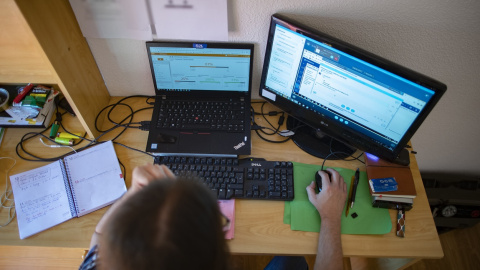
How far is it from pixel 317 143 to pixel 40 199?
0.95m

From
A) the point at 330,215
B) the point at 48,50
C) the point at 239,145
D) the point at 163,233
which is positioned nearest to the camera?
the point at 163,233

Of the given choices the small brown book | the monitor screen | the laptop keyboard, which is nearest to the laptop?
the laptop keyboard

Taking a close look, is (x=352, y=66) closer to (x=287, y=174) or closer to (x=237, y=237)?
(x=287, y=174)

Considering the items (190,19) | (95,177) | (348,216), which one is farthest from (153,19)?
(348,216)

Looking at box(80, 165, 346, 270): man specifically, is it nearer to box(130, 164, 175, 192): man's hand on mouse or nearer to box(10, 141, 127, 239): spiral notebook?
box(130, 164, 175, 192): man's hand on mouse

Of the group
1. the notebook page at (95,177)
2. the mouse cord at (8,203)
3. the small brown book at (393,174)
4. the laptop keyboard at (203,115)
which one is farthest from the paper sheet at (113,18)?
the small brown book at (393,174)

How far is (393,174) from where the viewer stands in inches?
41.2

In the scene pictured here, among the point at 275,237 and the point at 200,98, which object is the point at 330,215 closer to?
the point at 275,237

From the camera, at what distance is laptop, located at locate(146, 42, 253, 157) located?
1062 millimetres

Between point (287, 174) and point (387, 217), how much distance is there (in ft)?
1.12

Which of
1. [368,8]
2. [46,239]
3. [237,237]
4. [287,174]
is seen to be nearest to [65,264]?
[46,239]

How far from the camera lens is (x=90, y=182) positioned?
1.03m

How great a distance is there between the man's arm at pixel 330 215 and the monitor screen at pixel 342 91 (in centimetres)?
14

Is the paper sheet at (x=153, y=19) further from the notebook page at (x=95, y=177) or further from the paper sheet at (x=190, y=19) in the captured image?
the notebook page at (x=95, y=177)
